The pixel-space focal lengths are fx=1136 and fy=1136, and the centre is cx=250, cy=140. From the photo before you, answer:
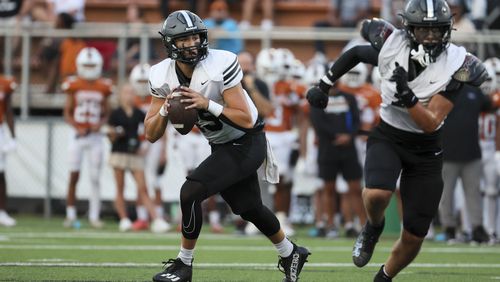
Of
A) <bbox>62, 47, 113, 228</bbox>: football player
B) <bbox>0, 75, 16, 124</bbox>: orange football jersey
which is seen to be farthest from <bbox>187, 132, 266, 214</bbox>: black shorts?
<bbox>0, 75, 16, 124</bbox>: orange football jersey

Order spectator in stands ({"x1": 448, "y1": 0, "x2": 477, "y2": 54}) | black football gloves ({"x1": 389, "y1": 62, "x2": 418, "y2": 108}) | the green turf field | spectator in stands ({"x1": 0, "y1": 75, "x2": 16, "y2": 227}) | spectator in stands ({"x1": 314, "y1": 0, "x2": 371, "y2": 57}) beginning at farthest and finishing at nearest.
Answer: spectator in stands ({"x1": 314, "y1": 0, "x2": 371, "y2": 57}) → spectator in stands ({"x1": 448, "y1": 0, "x2": 477, "y2": 54}) → spectator in stands ({"x1": 0, "y1": 75, "x2": 16, "y2": 227}) → the green turf field → black football gloves ({"x1": 389, "y1": 62, "x2": 418, "y2": 108})

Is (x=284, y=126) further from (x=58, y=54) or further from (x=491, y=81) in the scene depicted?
(x=58, y=54)

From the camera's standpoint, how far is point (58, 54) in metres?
15.8

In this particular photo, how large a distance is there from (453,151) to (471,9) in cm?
413

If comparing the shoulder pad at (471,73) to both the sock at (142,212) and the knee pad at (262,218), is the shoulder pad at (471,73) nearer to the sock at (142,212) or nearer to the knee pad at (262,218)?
the knee pad at (262,218)

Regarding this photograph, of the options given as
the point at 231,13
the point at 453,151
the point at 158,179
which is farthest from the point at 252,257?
→ the point at 231,13

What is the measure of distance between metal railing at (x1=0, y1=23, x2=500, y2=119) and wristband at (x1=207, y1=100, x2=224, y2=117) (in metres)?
8.17

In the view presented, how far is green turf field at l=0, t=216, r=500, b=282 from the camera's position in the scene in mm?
8039

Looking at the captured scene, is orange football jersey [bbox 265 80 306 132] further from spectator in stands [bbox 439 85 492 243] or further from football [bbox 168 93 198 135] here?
football [bbox 168 93 198 135]

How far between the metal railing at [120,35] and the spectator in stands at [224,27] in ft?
0.20

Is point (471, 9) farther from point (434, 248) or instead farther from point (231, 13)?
point (434, 248)

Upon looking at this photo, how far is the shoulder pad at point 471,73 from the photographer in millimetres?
6949

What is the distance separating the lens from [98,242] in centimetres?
1108

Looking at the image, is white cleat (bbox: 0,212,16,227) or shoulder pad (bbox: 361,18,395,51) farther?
white cleat (bbox: 0,212,16,227)
